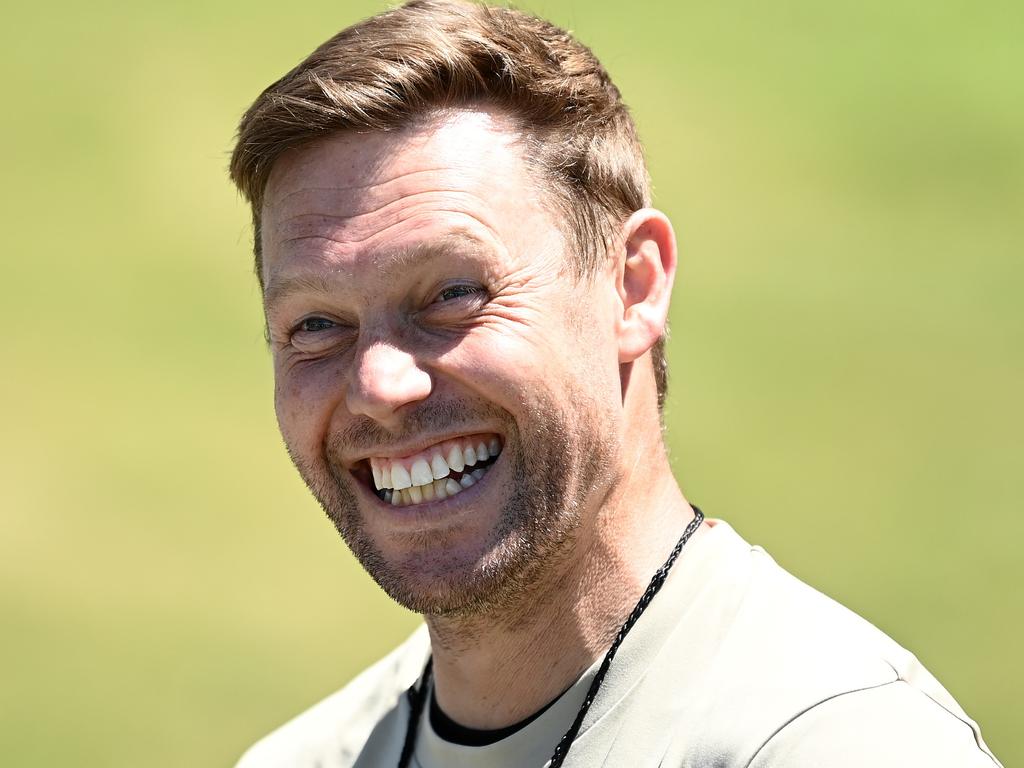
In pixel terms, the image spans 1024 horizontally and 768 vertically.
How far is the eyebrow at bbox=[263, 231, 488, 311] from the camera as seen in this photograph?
2613 mm

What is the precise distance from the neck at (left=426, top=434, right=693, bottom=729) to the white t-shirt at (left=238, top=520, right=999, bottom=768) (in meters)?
0.07

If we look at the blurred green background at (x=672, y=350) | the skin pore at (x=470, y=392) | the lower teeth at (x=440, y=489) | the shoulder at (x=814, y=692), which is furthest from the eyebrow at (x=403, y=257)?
the blurred green background at (x=672, y=350)

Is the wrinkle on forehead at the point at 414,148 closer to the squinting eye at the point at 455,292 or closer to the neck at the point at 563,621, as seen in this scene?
the squinting eye at the point at 455,292

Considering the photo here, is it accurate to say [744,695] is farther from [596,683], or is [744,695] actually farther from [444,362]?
[444,362]

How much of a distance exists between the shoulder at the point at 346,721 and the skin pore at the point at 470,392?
31 cm

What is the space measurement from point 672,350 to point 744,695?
598 centimetres

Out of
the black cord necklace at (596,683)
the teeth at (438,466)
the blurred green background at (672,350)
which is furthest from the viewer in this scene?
the blurred green background at (672,350)

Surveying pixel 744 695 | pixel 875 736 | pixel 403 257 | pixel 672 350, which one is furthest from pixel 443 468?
pixel 672 350

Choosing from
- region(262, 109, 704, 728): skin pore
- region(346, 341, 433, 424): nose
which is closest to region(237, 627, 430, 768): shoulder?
region(262, 109, 704, 728): skin pore

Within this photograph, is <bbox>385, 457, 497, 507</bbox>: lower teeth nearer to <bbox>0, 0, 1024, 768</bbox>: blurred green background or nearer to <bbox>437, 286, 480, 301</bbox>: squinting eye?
<bbox>437, 286, 480, 301</bbox>: squinting eye

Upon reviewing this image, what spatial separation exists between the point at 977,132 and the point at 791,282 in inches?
83.1

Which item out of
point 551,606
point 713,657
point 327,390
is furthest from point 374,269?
point 713,657

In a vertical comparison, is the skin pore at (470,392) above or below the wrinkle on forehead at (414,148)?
below

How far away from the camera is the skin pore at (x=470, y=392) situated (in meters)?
2.61
